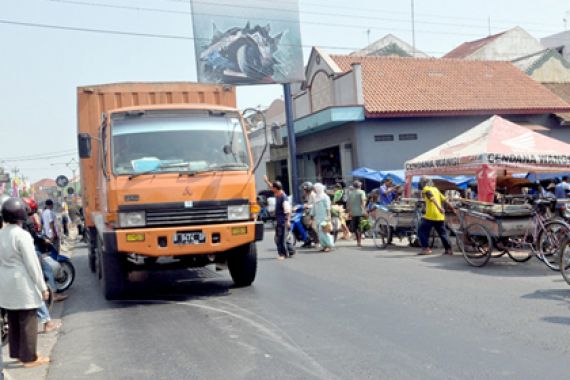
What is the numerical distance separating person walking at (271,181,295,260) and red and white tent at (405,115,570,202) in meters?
4.60

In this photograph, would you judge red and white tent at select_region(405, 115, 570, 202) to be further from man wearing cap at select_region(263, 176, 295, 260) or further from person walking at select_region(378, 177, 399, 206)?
man wearing cap at select_region(263, 176, 295, 260)

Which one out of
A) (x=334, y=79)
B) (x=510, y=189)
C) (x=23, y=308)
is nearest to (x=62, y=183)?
(x=334, y=79)

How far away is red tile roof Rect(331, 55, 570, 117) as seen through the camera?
28203 mm

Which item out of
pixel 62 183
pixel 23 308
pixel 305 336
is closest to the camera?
pixel 23 308

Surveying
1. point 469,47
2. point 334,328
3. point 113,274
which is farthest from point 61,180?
point 469,47

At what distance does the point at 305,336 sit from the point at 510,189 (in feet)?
42.1

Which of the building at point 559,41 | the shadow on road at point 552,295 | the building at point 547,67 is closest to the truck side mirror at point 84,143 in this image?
the shadow on road at point 552,295

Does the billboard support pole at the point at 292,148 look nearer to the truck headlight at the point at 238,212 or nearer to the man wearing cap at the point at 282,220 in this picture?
the man wearing cap at the point at 282,220

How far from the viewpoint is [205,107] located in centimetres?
901

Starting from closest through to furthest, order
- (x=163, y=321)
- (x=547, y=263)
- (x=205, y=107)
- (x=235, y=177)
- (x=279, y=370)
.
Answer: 1. (x=279, y=370)
2. (x=163, y=321)
3. (x=235, y=177)
4. (x=205, y=107)
5. (x=547, y=263)

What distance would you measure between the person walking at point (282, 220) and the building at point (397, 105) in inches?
549

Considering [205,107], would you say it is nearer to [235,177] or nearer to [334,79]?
[235,177]

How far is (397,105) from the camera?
27.8 m

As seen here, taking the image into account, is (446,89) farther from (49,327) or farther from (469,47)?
(49,327)
